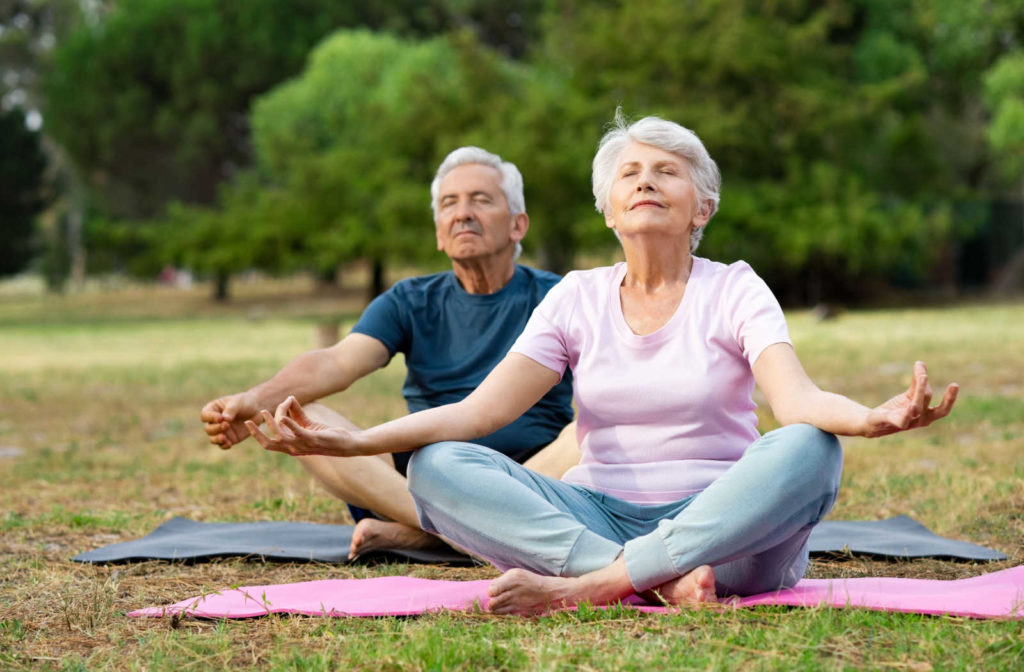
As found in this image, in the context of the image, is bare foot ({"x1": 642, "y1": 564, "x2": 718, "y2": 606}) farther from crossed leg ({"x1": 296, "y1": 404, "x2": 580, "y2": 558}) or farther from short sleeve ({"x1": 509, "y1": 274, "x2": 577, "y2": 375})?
crossed leg ({"x1": 296, "y1": 404, "x2": 580, "y2": 558})

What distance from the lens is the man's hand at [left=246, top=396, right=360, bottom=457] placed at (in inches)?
121

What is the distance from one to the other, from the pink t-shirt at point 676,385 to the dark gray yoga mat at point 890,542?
112cm

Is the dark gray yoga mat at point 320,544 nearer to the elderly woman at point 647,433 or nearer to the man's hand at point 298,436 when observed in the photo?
the elderly woman at point 647,433

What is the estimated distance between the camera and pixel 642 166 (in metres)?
3.44

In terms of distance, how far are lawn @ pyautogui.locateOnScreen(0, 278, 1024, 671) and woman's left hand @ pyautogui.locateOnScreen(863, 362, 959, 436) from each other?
0.52m

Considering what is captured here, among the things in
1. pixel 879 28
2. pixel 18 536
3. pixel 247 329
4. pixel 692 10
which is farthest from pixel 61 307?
pixel 18 536

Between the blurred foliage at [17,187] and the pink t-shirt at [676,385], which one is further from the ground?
the blurred foliage at [17,187]

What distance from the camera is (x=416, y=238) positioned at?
25.3m

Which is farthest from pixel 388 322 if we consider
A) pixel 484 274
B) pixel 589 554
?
pixel 589 554

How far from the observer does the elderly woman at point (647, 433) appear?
9.89 feet

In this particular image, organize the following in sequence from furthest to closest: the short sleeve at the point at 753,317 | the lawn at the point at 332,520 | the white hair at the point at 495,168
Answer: the white hair at the point at 495,168
the short sleeve at the point at 753,317
the lawn at the point at 332,520

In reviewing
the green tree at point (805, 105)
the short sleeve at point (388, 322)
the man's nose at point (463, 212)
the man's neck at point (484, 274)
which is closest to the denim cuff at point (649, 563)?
the short sleeve at point (388, 322)

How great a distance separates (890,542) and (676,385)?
1.61m

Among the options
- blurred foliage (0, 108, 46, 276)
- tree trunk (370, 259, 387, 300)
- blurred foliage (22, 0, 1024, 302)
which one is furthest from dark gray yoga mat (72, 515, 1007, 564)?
blurred foliage (0, 108, 46, 276)
